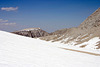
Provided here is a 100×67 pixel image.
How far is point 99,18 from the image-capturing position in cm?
4400

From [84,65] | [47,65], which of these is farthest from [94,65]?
[47,65]

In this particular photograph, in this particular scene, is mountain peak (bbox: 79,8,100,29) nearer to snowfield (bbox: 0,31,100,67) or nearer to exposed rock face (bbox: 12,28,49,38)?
snowfield (bbox: 0,31,100,67)

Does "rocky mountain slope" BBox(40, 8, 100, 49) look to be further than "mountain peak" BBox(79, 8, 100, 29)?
No

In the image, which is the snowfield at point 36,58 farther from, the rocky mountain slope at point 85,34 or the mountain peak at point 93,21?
the mountain peak at point 93,21

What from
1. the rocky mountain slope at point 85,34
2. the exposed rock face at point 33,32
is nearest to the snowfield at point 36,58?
the rocky mountain slope at point 85,34

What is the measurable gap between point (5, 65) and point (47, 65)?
57.0 inches

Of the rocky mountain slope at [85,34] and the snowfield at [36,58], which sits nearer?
the snowfield at [36,58]

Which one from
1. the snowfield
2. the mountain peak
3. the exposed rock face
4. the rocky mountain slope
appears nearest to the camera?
the snowfield

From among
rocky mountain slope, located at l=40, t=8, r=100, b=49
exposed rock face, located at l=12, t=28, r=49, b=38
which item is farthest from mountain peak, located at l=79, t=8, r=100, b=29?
exposed rock face, located at l=12, t=28, r=49, b=38

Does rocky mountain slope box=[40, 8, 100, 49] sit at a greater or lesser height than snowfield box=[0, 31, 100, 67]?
greater

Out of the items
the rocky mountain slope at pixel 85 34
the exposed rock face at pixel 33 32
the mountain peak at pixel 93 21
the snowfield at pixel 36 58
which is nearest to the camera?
the snowfield at pixel 36 58

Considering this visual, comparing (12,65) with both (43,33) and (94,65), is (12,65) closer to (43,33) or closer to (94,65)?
(94,65)

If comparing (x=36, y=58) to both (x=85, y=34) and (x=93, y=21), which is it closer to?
(x=85, y=34)

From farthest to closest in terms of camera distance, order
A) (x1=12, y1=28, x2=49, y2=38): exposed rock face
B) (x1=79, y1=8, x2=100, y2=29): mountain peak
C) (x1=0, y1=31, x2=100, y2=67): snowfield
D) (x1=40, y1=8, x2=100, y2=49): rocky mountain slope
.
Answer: (x1=12, y1=28, x2=49, y2=38): exposed rock face
(x1=79, y1=8, x2=100, y2=29): mountain peak
(x1=40, y1=8, x2=100, y2=49): rocky mountain slope
(x1=0, y1=31, x2=100, y2=67): snowfield
